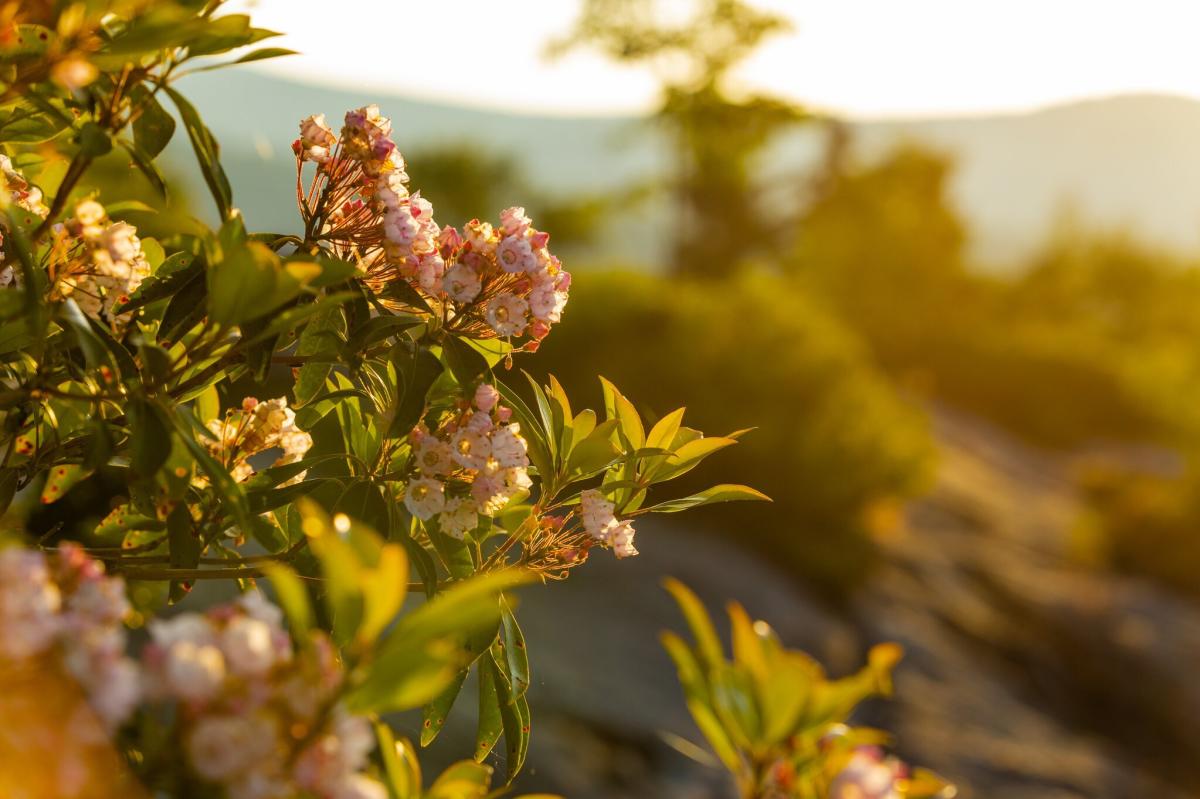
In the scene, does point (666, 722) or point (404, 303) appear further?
point (666, 722)

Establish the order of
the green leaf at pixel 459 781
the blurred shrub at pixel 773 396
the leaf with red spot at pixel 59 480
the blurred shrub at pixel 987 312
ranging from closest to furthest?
1. the green leaf at pixel 459 781
2. the leaf with red spot at pixel 59 480
3. the blurred shrub at pixel 773 396
4. the blurred shrub at pixel 987 312

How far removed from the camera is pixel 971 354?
792 inches

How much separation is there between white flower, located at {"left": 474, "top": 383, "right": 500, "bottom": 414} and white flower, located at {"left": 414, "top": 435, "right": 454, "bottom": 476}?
0.17ft

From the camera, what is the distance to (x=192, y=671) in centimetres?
48

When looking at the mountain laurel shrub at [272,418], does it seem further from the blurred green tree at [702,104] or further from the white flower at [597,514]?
the blurred green tree at [702,104]

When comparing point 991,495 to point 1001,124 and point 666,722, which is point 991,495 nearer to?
point 666,722

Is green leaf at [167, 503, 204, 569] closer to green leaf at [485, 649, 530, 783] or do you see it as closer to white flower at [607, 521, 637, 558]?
green leaf at [485, 649, 530, 783]

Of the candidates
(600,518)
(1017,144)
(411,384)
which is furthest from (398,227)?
(1017,144)

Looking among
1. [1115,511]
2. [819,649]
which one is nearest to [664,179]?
[1115,511]

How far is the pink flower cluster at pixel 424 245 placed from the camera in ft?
3.38

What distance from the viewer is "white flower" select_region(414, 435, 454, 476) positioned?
1.01m

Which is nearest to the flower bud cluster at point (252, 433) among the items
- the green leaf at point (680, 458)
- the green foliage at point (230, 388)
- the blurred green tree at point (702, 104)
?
the green foliage at point (230, 388)

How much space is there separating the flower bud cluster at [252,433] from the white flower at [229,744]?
61 centimetres

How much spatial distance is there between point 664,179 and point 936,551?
14641 millimetres
